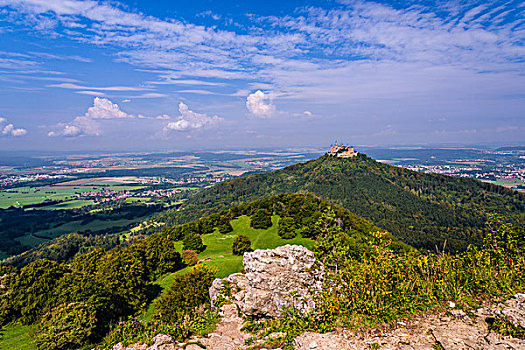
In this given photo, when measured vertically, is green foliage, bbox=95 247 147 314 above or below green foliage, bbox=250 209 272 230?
above

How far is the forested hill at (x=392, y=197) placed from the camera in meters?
92.0

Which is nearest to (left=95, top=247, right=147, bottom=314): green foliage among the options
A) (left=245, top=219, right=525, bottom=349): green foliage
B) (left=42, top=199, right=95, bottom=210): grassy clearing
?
(left=245, top=219, right=525, bottom=349): green foliage

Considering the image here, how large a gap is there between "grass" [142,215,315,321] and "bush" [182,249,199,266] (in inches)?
40.8

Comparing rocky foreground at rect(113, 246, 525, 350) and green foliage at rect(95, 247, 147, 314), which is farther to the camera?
green foliage at rect(95, 247, 147, 314)

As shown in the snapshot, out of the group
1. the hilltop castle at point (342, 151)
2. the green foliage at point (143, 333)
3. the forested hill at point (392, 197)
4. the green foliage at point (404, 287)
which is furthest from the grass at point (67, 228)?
the green foliage at point (404, 287)

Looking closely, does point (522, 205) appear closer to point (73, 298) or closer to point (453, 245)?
point (453, 245)

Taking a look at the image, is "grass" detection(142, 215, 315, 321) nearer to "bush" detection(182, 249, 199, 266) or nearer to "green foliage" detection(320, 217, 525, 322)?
"bush" detection(182, 249, 199, 266)

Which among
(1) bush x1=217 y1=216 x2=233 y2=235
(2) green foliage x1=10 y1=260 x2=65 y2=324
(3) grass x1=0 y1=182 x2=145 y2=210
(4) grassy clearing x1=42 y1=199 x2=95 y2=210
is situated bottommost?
(4) grassy clearing x1=42 y1=199 x2=95 y2=210

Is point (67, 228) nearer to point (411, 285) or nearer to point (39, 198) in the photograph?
point (39, 198)

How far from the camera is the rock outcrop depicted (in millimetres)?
12766

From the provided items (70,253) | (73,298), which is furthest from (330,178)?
(73,298)

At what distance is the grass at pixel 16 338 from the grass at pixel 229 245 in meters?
7.57

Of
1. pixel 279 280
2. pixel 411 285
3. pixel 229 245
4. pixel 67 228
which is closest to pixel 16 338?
pixel 279 280

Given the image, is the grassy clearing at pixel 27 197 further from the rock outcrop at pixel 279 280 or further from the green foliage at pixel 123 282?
the rock outcrop at pixel 279 280
